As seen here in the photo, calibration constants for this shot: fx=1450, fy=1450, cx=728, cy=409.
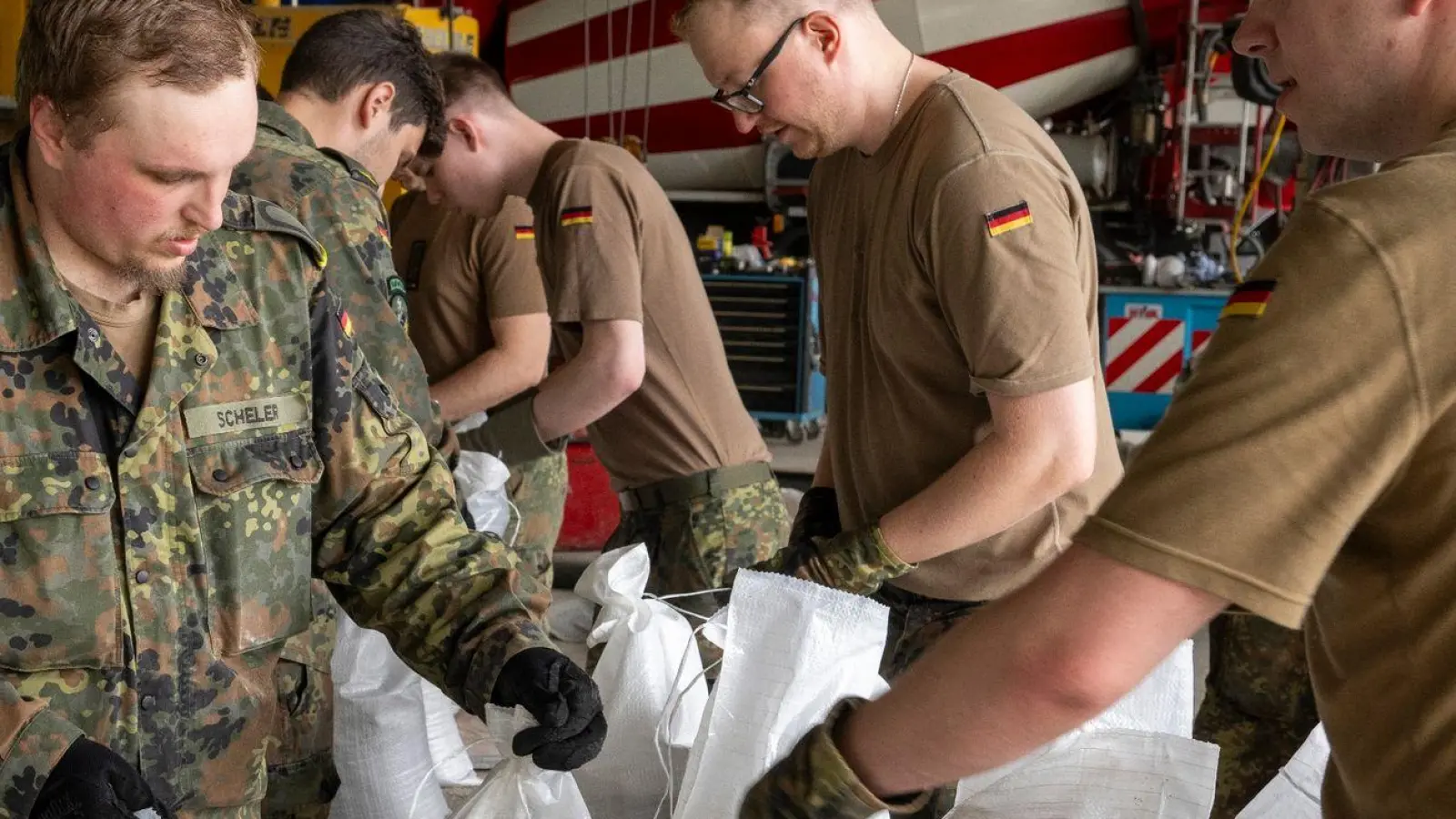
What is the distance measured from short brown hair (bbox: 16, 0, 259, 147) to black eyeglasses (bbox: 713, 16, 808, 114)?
76 centimetres

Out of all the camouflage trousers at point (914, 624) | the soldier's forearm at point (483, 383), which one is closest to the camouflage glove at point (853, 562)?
the camouflage trousers at point (914, 624)

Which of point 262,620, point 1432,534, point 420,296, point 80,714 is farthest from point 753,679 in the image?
point 420,296

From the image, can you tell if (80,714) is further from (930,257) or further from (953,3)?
(953,3)

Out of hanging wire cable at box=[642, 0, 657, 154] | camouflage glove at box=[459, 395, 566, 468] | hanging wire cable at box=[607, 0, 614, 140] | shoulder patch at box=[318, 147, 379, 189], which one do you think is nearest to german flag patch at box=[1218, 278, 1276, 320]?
shoulder patch at box=[318, 147, 379, 189]

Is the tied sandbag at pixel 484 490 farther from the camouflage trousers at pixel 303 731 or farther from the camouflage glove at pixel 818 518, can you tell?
the camouflage trousers at pixel 303 731

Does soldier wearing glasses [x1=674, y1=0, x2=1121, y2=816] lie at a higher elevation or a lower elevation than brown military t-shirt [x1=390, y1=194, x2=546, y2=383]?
higher

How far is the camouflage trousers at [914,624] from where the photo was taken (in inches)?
77.8

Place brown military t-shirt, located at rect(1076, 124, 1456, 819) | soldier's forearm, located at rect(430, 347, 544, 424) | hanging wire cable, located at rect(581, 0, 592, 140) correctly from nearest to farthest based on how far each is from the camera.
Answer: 1. brown military t-shirt, located at rect(1076, 124, 1456, 819)
2. soldier's forearm, located at rect(430, 347, 544, 424)
3. hanging wire cable, located at rect(581, 0, 592, 140)

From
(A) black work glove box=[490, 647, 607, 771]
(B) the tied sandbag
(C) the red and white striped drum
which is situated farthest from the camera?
(C) the red and white striped drum

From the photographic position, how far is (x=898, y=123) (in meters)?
1.97

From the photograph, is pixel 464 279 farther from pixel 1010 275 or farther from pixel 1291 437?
pixel 1291 437

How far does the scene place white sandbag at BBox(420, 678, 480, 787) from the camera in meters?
2.79

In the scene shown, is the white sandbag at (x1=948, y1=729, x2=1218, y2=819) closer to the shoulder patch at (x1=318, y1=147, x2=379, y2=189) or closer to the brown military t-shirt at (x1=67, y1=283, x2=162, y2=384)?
the brown military t-shirt at (x1=67, y1=283, x2=162, y2=384)

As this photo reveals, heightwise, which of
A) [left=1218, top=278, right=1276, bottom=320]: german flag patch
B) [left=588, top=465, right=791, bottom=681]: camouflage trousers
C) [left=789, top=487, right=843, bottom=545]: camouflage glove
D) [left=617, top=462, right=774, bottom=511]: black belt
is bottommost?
[left=588, top=465, right=791, bottom=681]: camouflage trousers
